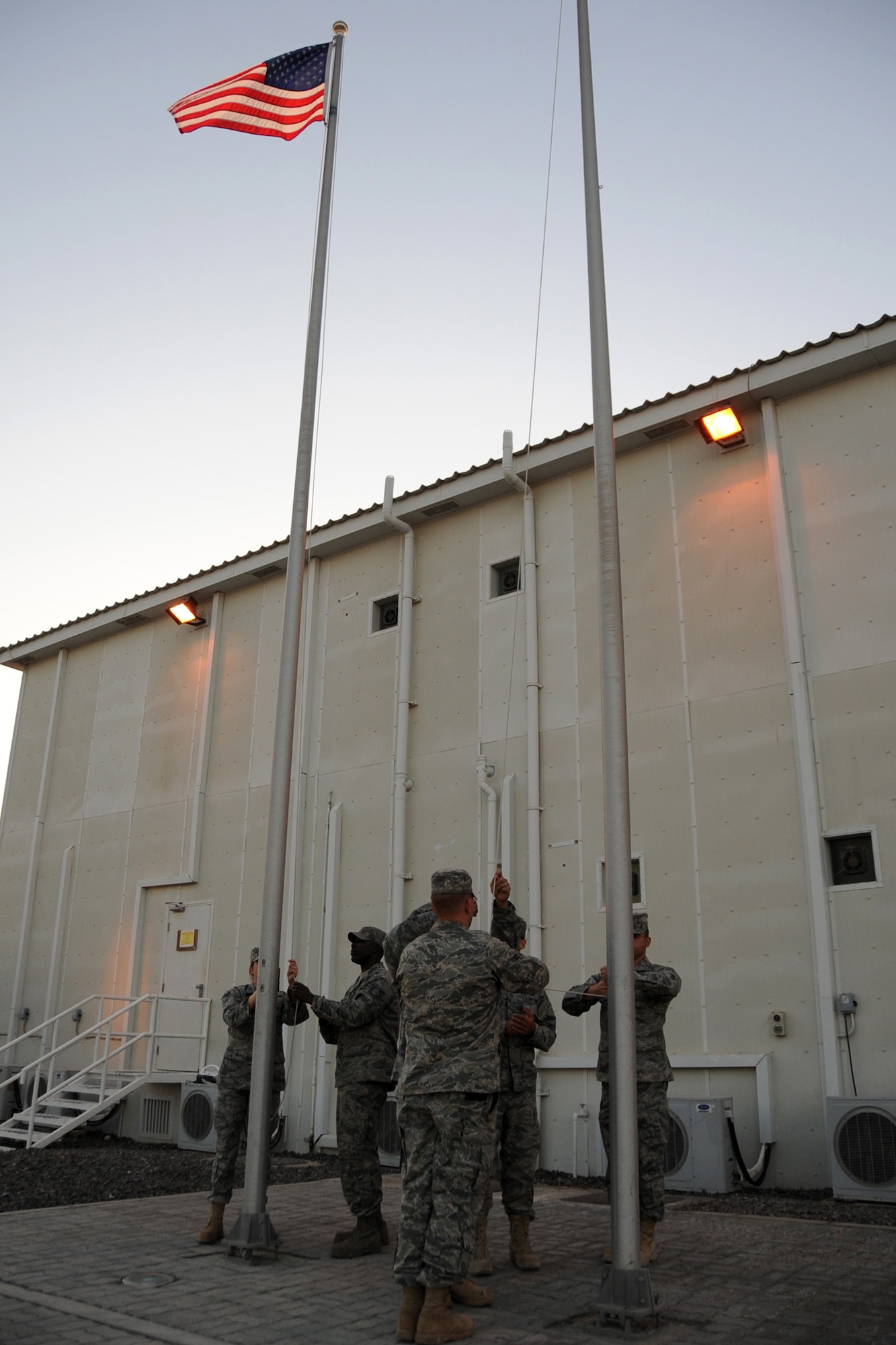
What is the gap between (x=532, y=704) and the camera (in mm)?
11438

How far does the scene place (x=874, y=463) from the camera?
9922 millimetres

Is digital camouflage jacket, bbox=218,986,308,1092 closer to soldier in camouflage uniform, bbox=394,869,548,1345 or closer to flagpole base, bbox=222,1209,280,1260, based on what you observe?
flagpole base, bbox=222,1209,280,1260

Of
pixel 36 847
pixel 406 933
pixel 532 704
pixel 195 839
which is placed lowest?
pixel 406 933

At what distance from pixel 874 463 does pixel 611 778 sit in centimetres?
637

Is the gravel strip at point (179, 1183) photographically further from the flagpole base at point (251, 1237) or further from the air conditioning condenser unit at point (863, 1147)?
the flagpole base at point (251, 1237)

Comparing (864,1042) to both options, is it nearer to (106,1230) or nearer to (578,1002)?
(578,1002)

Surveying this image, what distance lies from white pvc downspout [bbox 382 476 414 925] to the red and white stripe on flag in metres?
5.49

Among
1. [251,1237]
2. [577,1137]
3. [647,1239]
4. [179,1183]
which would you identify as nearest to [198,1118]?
[179,1183]

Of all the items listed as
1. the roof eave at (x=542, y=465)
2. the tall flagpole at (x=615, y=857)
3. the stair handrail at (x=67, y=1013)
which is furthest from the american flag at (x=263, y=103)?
the stair handrail at (x=67, y=1013)

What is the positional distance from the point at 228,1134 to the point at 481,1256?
1847 mm

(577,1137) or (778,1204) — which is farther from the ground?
(577,1137)

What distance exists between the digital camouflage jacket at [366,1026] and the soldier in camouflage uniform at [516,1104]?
784 mm

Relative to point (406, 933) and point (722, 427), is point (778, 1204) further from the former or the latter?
point (722, 427)

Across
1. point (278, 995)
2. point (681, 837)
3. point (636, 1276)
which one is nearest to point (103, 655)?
point (681, 837)
